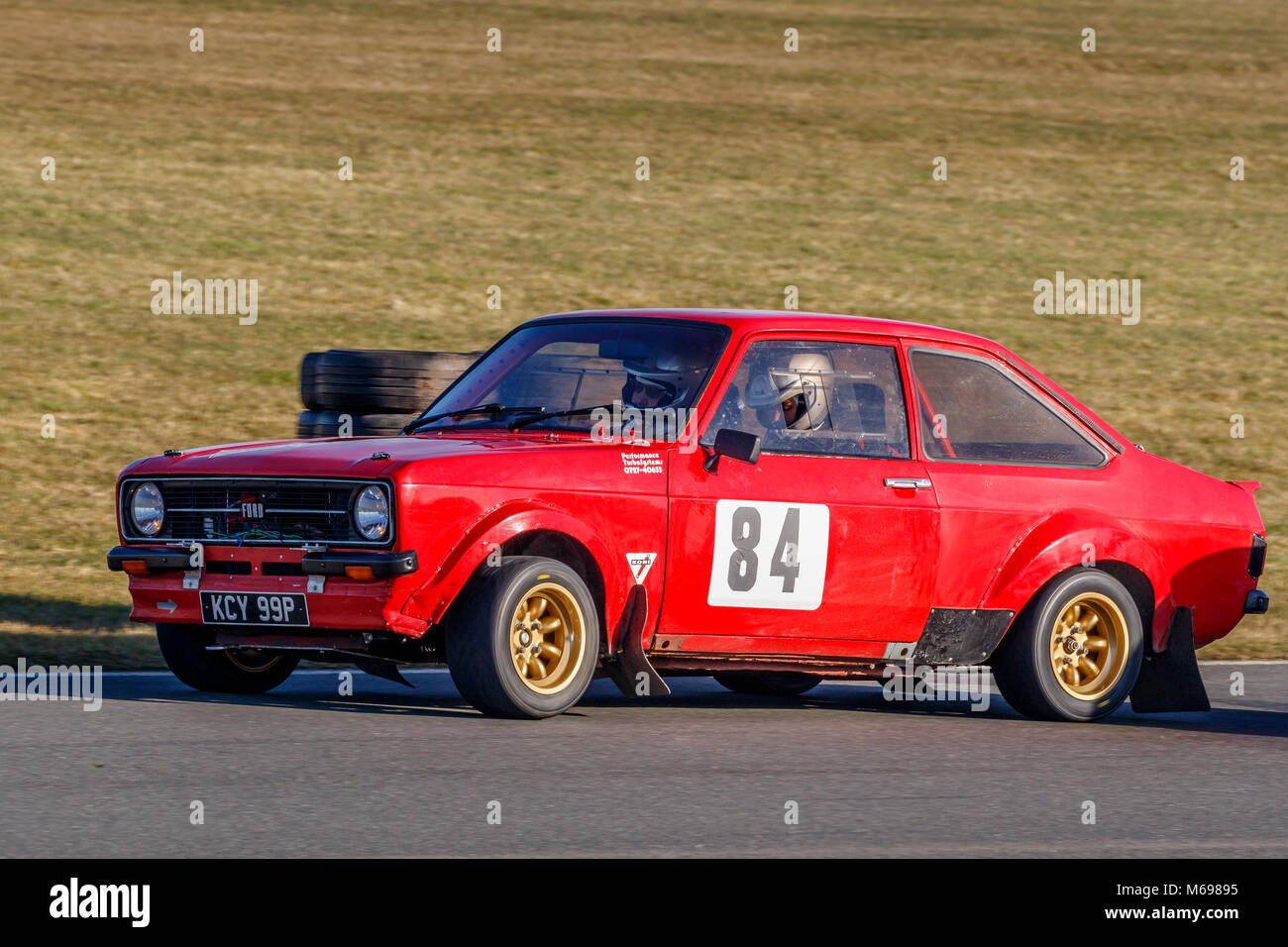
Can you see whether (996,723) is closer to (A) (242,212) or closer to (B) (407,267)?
(B) (407,267)

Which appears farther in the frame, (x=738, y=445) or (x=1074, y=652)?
(x=1074, y=652)

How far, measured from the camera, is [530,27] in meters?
33.7

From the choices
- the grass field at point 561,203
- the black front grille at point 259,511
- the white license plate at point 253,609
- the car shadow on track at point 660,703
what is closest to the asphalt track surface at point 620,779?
the car shadow on track at point 660,703

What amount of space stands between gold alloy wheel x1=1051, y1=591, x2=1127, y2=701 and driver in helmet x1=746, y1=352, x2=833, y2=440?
141 centimetres

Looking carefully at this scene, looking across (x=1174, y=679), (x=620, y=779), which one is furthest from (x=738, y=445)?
(x=1174, y=679)

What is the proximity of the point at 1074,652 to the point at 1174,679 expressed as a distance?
47 centimetres

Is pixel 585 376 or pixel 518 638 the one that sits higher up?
pixel 585 376

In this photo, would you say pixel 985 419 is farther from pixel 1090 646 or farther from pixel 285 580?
pixel 285 580

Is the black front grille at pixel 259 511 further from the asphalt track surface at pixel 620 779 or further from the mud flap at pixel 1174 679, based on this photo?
the mud flap at pixel 1174 679

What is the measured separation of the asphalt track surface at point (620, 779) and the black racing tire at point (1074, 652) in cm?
14

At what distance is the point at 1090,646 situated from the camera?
29.0 feet

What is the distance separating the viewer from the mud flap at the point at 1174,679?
345 inches

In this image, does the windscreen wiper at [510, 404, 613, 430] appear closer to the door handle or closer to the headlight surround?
the door handle

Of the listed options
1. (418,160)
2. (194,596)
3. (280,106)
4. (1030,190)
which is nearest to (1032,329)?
(1030,190)
